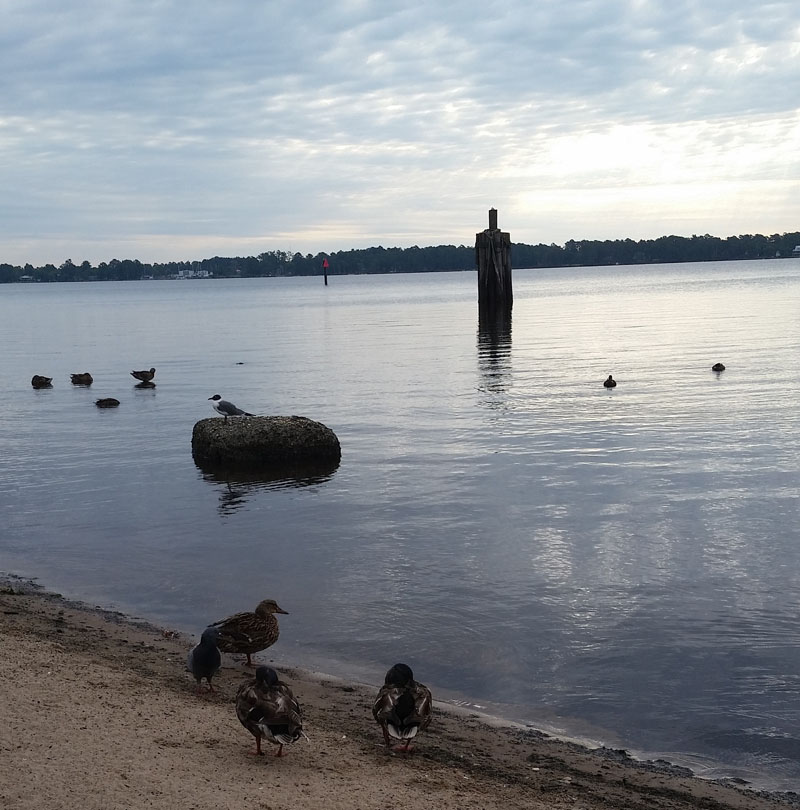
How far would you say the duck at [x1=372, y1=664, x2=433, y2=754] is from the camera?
731cm

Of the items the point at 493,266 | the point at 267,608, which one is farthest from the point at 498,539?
the point at 493,266

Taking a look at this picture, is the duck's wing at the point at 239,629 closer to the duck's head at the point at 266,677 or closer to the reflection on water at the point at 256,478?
the duck's head at the point at 266,677

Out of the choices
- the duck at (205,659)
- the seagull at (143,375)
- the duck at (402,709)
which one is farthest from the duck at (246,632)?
the seagull at (143,375)

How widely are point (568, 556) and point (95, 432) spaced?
15.4 m

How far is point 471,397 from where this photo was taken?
93.8 feet

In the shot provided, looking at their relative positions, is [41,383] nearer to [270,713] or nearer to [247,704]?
[247,704]

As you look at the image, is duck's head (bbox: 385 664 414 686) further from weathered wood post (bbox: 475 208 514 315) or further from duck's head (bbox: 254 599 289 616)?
weathered wood post (bbox: 475 208 514 315)

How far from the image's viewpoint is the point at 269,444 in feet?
62.6

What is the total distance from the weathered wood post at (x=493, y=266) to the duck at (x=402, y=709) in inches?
1955

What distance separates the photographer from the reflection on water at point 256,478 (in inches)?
674

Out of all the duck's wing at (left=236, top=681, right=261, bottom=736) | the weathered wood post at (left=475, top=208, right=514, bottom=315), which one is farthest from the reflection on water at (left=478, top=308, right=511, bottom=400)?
the duck's wing at (left=236, top=681, right=261, bottom=736)

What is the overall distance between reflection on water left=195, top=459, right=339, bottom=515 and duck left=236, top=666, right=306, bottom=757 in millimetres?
9173

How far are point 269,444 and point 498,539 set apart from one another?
666 centimetres

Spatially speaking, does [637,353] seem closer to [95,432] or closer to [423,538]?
[95,432]
